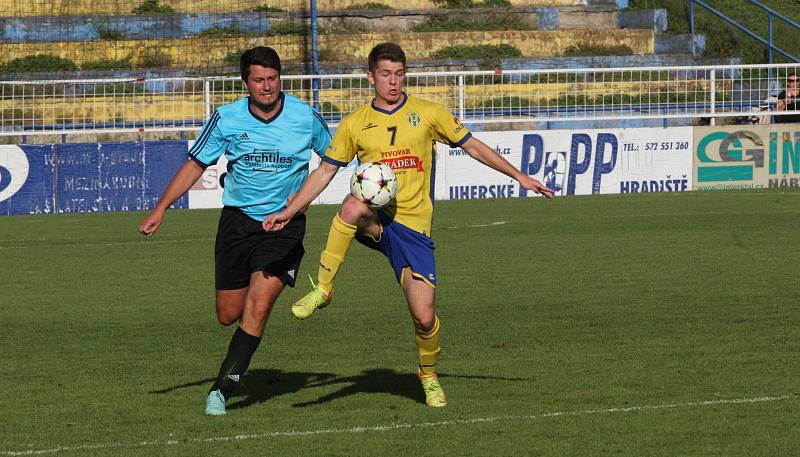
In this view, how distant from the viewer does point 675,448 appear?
6.65m

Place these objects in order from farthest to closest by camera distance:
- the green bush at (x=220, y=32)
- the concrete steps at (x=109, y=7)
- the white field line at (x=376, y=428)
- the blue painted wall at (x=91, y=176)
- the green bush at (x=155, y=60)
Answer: the concrete steps at (x=109, y=7)
the green bush at (x=220, y=32)
the green bush at (x=155, y=60)
the blue painted wall at (x=91, y=176)
the white field line at (x=376, y=428)

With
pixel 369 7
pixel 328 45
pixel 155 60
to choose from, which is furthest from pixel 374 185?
pixel 369 7

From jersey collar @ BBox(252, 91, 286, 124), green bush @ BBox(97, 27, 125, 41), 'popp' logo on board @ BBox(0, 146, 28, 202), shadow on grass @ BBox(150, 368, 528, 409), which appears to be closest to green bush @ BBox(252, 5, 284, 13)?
green bush @ BBox(97, 27, 125, 41)

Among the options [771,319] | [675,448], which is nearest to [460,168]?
[771,319]

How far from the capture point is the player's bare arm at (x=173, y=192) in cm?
788

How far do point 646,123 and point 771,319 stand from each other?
16590 mm

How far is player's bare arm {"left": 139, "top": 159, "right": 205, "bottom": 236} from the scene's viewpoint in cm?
788

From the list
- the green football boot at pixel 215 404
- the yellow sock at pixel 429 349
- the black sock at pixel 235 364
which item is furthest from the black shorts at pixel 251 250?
the yellow sock at pixel 429 349

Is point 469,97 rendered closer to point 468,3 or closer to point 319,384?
point 468,3

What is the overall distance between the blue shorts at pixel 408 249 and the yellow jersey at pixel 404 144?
1.6 inches

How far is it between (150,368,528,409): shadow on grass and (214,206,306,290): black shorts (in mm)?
731

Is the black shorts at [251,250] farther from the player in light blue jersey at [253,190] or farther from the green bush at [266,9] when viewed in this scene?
the green bush at [266,9]

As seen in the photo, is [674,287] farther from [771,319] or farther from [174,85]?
[174,85]

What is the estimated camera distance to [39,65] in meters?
30.7
